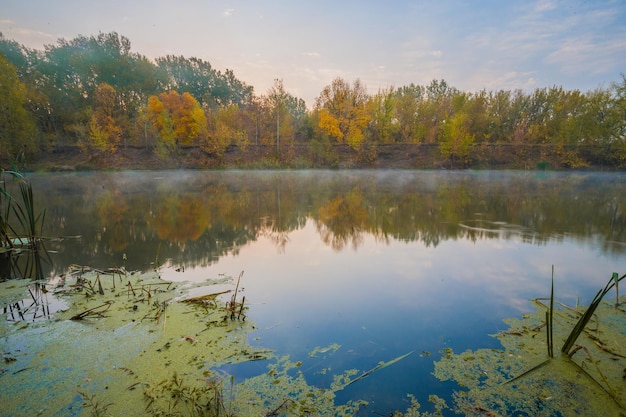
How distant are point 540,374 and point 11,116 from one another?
150 ft

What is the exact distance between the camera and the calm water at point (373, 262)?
366 centimetres

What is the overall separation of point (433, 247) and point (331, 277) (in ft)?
10.3

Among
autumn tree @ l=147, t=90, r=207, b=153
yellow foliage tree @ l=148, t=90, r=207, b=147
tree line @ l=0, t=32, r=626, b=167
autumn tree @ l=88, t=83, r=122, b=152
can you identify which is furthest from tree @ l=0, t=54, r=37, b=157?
yellow foliage tree @ l=148, t=90, r=207, b=147

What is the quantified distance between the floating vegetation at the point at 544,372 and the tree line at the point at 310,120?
127 feet

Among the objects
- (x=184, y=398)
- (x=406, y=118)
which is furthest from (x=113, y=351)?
(x=406, y=118)

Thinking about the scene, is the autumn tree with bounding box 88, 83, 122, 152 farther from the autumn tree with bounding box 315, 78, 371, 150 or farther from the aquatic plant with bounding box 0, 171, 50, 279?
the aquatic plant with bounding box 0, 171, 50, 279

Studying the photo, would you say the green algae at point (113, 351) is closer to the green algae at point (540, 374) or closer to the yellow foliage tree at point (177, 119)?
the green algae at point (540, 374)

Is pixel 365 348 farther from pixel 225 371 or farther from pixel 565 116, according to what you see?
pixel 565 116

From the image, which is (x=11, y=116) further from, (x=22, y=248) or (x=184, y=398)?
(x=184, y=398)

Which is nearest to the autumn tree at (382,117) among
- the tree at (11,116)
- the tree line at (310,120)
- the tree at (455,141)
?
the tree line at (310,120)

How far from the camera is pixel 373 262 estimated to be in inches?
255

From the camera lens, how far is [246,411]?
265cm

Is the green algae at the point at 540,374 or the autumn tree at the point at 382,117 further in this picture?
the autumn tree at the point at 382,117

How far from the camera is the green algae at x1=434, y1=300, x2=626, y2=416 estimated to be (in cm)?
273
